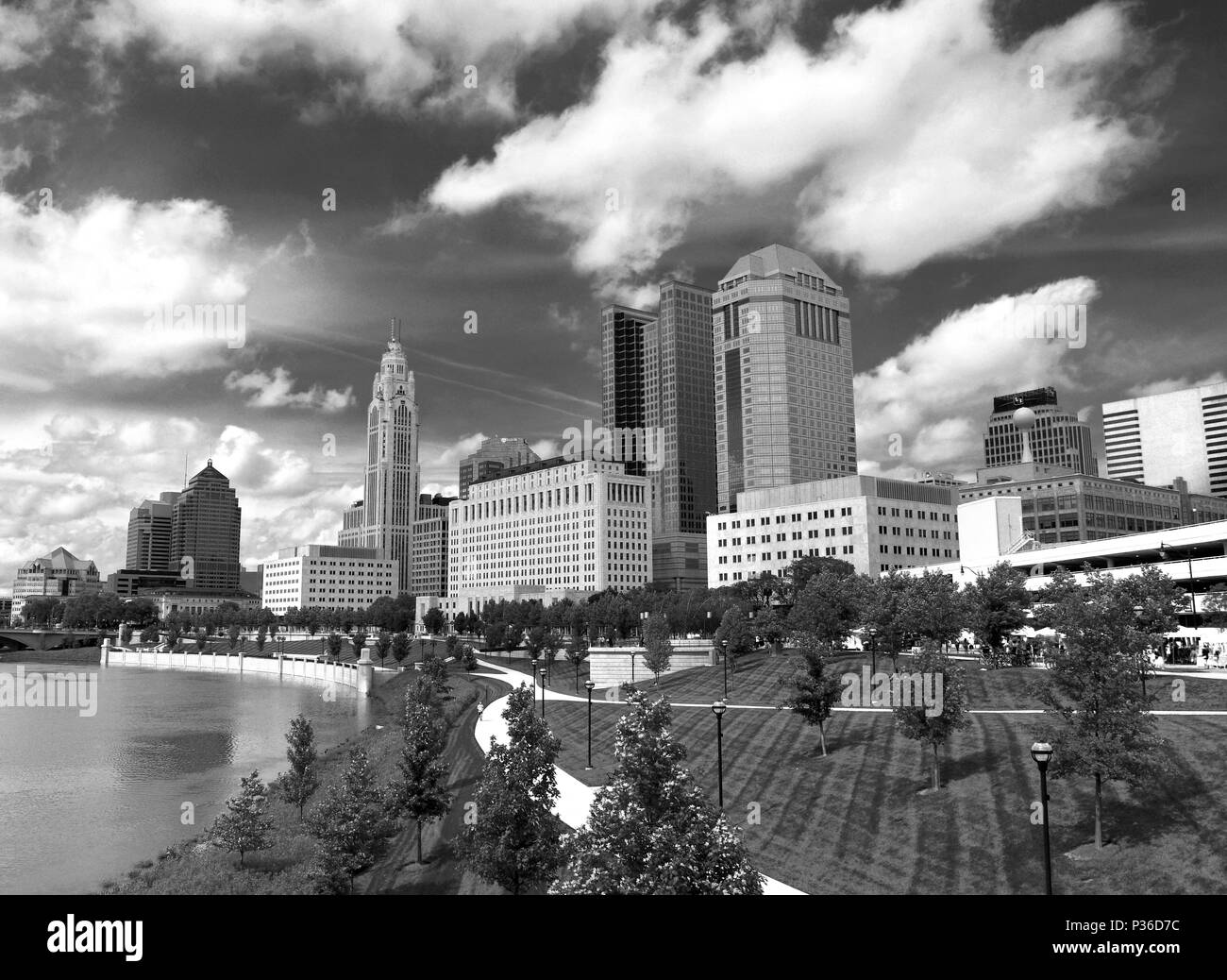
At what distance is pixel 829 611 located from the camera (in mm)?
65750

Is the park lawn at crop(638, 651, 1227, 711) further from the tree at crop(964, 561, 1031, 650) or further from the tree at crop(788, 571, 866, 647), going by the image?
the tree at crop(964, 561, 1031, 650)

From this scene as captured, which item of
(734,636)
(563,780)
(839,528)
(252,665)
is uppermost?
(839,528)

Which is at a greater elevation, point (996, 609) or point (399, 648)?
point (996, 609)

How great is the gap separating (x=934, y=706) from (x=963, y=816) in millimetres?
4773

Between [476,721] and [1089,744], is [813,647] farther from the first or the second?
[476,721]

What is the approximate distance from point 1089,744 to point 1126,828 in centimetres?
302

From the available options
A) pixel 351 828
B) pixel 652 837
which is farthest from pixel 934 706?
pixel 351 828

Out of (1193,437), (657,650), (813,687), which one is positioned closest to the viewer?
(813,687)

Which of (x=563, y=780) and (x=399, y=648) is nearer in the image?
(x=563, y=780)

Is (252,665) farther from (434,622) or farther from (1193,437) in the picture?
(1193,437)

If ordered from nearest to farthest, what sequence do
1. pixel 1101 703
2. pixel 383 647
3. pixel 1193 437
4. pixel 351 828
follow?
pixel 1101 703, pixel 351 828, pixel 383 647, pixel 1193 437

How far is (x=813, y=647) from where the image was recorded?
41.2 m
